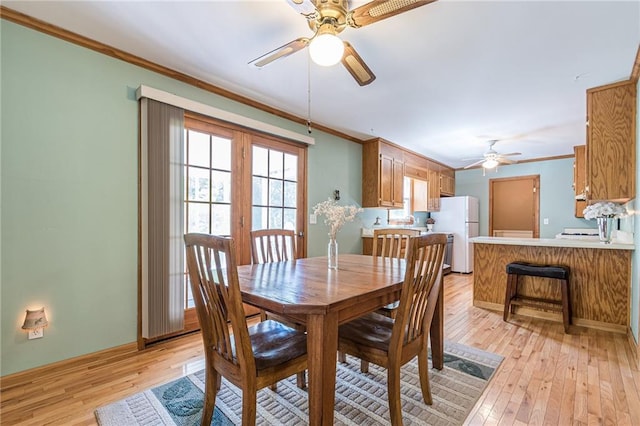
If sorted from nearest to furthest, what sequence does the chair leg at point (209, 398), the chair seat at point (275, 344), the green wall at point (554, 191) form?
the chair seat at point (275, 344), the chair leg at point (209, 398), the green wall at point (554, 191)

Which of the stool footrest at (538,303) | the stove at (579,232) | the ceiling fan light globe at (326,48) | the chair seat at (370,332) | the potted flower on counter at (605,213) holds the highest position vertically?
the ceiling fan light globe at (326,48)

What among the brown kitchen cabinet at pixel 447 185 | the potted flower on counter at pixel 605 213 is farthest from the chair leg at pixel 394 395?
the brown kitchen cabinet at pixel 447 185

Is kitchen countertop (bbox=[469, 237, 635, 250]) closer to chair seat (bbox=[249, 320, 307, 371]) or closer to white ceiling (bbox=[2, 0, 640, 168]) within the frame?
white ceiling (bbox=[2, 0, 640, 168])

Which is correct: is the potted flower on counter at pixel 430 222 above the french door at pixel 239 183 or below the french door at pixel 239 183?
below

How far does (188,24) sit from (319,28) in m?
0.99

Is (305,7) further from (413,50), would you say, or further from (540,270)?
(540,270)

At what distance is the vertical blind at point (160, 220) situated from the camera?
7.95ft

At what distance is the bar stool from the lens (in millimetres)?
2924

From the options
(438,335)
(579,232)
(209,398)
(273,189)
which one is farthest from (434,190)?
(209,398)

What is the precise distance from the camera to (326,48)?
1.56 meters

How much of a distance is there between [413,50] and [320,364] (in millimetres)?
2238

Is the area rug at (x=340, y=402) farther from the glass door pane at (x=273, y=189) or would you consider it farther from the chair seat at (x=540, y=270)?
the glass door pane at (x=273, y=189)

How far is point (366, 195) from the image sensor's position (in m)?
4.75

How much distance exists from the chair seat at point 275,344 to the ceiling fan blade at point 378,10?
1.74 m
